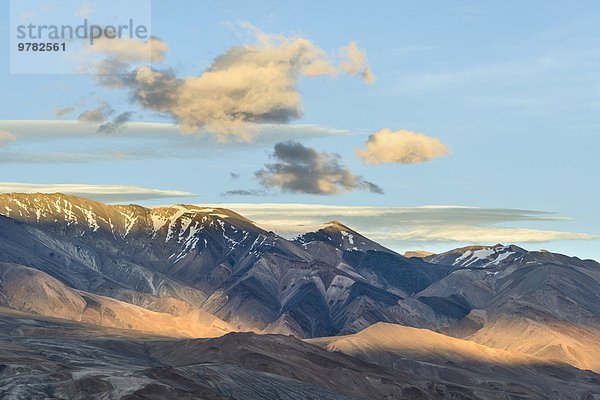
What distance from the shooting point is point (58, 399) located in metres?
199

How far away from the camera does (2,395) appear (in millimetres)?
198375

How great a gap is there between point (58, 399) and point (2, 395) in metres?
10.2
